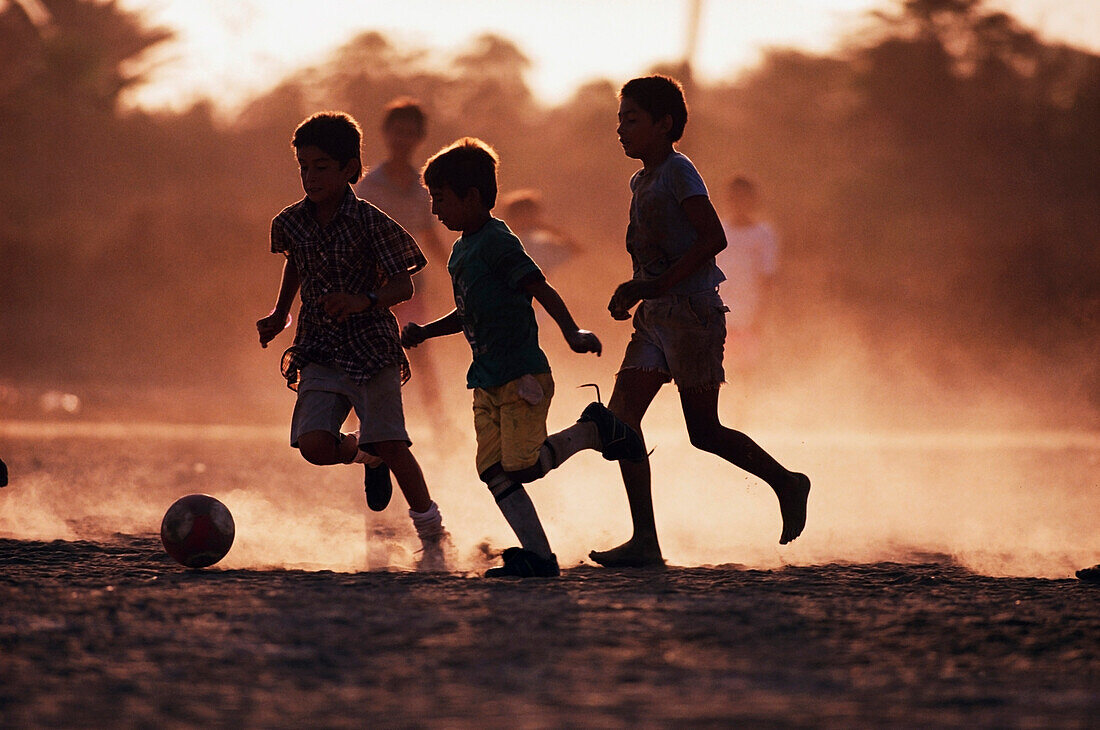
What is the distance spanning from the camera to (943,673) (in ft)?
14.0

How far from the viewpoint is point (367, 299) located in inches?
242

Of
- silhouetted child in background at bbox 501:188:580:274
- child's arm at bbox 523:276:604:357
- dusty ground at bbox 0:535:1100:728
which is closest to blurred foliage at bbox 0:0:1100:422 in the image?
silhouetted child in background at bbox 501:188:580:274

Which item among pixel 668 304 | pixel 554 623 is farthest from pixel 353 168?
pixel 554 623

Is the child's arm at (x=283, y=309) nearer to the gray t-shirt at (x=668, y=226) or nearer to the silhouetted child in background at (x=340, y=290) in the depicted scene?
the silhouetted child in background at (x=340, y=290)

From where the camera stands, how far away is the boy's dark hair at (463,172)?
5.96 meters

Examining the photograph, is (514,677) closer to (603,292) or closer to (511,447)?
(511,447)

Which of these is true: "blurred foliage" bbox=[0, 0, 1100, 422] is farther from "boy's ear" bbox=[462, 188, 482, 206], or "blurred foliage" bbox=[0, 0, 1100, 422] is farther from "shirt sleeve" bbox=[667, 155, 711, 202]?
"boy's ear" bbox=[462, 188, 482, 206]

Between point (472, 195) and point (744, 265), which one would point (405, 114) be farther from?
point (472, 195)

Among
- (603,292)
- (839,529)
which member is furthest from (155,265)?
(839,529)

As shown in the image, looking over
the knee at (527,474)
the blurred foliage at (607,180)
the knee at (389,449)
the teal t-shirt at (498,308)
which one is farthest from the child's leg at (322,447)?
the blurred foliage at (607,180)

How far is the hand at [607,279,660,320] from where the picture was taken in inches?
240

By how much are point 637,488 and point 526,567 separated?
2.40ft

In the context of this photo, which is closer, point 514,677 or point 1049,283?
point 514,677

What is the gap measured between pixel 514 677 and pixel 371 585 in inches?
59.7
